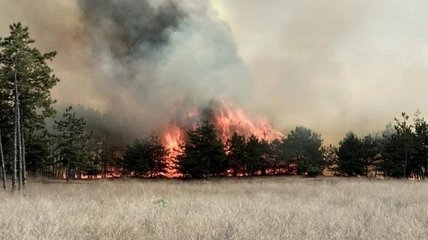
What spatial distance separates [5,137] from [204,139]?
31492mm

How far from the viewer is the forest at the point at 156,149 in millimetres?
27641

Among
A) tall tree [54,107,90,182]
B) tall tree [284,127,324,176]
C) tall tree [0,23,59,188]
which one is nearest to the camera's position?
tall tree [0,23,59,188]

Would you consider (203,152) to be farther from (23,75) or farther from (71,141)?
(23,75)

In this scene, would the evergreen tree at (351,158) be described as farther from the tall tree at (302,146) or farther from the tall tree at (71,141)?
the tall tree at (71,141)

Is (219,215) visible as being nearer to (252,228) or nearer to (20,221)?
(252,228)

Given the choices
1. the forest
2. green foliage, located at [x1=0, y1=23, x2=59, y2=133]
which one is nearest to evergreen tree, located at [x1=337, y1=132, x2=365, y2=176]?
the forest

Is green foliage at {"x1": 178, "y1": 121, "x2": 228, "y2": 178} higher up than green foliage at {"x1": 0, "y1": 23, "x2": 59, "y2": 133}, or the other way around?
green foliage at {"x1": 0, "y1": 23, "x2": 59, "y2": 133}

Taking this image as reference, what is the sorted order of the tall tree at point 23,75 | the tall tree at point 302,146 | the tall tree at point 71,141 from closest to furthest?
the tall tree at point 23,75
the tall tree at point 71,141
the tall tree at point 302,146

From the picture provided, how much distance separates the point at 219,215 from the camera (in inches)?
363

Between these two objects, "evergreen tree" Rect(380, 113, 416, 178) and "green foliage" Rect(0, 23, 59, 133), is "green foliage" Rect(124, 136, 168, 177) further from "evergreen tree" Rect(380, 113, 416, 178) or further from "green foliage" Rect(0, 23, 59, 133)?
"green foliage" Rect(0, 23, 59, 133)

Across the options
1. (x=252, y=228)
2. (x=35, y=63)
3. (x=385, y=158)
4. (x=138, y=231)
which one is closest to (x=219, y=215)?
(x=252, y=228)

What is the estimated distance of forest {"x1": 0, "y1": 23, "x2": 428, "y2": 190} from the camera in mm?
27641

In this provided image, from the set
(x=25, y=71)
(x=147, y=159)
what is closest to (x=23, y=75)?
(x=25, y=71)

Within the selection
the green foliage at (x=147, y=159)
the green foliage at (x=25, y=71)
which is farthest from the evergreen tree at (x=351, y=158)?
the green foliage at (x=25, y=71)
